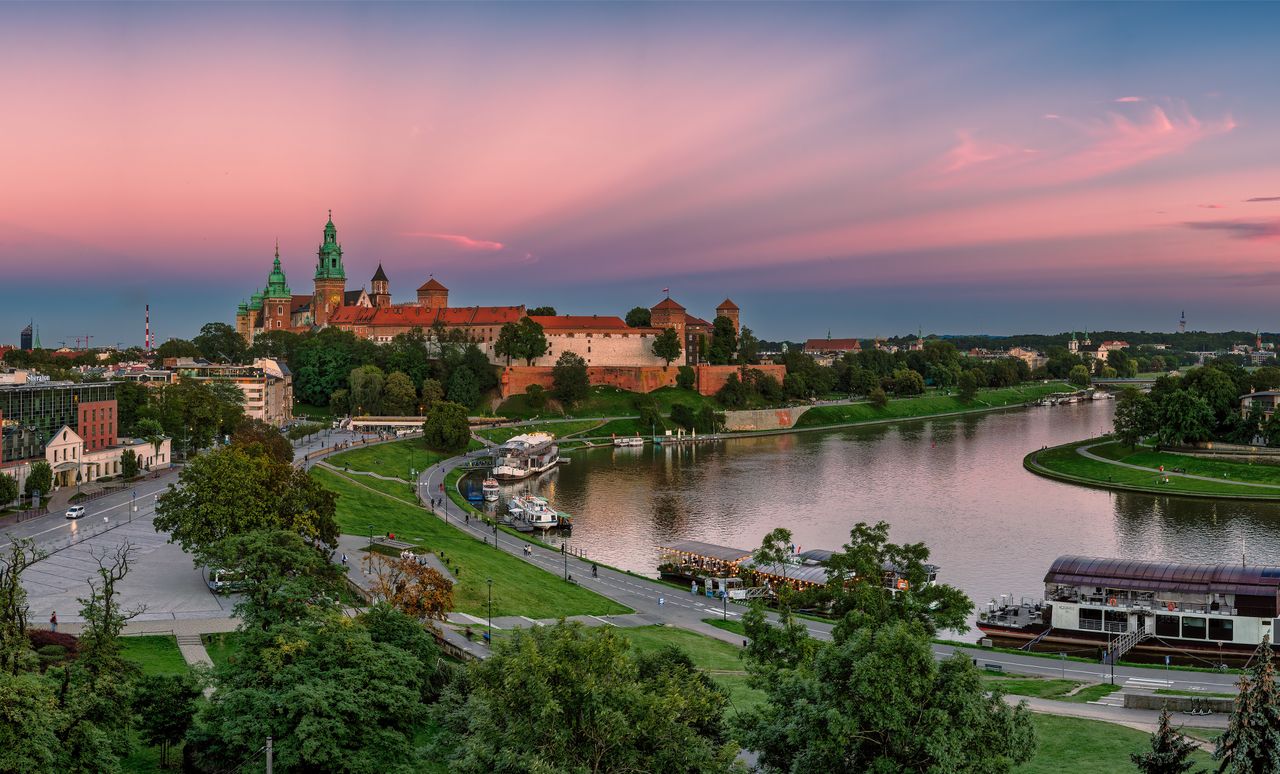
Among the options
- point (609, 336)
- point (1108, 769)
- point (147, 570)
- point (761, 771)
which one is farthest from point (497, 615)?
point (609, 336)

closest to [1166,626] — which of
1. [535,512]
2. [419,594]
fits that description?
[419,594]

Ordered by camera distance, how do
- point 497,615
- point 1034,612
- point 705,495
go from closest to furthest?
point 497,615 < point 1034,612 < point 705,495

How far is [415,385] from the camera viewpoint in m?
96.3

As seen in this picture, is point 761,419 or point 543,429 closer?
point 543,429

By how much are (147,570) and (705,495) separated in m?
34.8

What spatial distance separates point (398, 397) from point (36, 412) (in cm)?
4129

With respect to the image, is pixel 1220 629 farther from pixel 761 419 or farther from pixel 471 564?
pixel 761 419

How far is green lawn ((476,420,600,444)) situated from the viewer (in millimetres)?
86125

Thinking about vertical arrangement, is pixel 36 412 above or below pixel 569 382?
below

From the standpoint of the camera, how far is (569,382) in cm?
10006

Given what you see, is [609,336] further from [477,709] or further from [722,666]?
[477,709]

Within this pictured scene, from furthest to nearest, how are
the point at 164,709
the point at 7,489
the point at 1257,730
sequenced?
the point at 7,489 < the point at 164,709 < the point at 1257,730

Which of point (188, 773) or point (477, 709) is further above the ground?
point (477, 709)

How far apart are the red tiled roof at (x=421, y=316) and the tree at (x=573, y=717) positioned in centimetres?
10068
